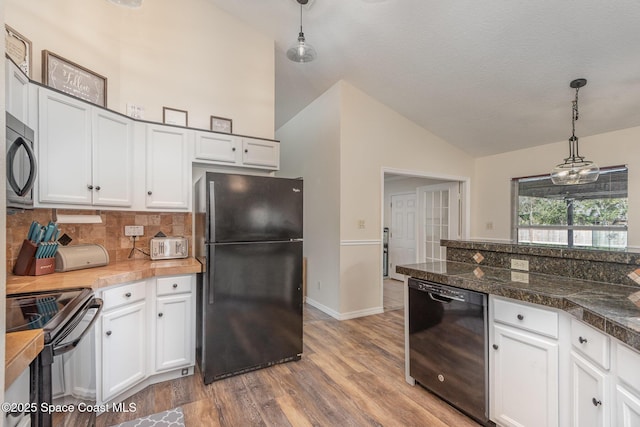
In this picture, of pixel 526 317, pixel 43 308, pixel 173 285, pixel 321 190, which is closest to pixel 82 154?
pixel 173 285

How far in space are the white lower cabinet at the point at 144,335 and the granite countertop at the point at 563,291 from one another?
5.95ft

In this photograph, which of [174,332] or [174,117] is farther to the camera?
[174,117]

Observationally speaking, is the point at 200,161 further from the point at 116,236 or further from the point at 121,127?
the point at 116,236

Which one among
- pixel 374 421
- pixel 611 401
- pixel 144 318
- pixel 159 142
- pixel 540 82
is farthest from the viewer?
pixel 540 82

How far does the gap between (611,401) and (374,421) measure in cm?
125

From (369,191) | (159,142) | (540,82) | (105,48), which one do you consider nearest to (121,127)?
(159,142)

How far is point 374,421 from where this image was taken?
1896mm

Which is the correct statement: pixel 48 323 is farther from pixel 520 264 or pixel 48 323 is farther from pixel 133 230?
pixel 520 264

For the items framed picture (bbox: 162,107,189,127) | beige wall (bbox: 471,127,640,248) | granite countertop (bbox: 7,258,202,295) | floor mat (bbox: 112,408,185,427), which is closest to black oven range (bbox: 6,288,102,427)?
granite countertop (bbox: 7,258,202,295)

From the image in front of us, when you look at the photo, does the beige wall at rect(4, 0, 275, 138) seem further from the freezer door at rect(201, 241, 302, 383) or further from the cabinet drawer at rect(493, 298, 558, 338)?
the cabinet drawer at rect(493, 298, 558, 338)

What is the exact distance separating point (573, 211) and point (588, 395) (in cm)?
360

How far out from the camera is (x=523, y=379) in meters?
1.59

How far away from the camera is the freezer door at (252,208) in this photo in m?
2.28

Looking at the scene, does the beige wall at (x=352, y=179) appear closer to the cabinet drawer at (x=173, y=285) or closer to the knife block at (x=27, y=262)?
the cabinet drawer at (x=173, y=285)
